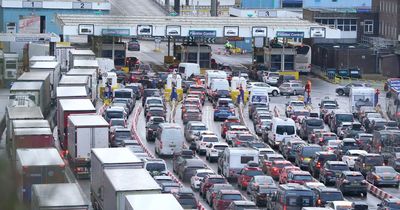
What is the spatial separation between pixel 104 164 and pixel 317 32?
3102cm

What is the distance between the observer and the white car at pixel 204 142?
27095 mm

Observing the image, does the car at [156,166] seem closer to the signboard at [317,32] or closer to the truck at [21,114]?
the truck at [21,114]

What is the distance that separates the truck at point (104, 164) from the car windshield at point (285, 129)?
9.85 meters

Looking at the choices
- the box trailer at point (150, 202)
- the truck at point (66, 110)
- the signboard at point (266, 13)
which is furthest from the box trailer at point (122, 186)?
the signboard at point (266, 13)

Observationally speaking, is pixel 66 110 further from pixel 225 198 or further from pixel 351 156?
pixel 225 198

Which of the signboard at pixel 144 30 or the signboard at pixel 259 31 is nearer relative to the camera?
the signboard at pixel 144 30

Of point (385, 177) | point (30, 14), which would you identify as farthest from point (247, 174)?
point (30, 14)

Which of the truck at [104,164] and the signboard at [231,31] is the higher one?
the signboard at [231,31]

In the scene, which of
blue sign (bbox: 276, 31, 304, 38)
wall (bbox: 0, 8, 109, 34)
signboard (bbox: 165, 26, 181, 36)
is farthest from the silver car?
wall (bbox: 0, 8, 109, 34)

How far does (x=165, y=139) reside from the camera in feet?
87.1

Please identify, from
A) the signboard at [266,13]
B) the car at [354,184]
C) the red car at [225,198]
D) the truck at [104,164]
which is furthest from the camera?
the signboard at [266,13]

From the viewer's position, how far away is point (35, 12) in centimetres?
5803

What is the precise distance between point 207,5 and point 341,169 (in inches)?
2268

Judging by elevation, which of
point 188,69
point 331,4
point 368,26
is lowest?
point 188,69
